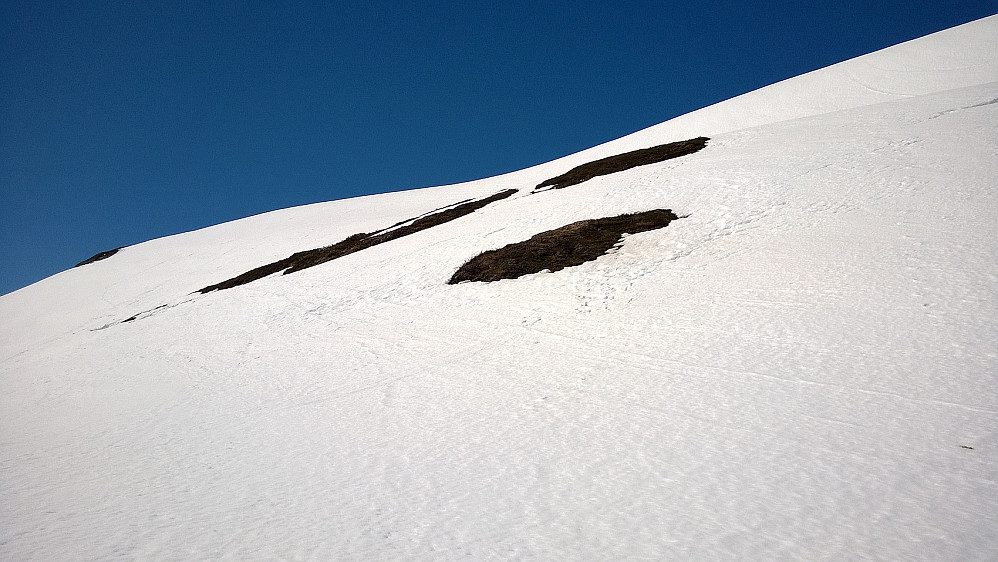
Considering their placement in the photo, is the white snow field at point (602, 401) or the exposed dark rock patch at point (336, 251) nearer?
the white snow field at point (602, 401)

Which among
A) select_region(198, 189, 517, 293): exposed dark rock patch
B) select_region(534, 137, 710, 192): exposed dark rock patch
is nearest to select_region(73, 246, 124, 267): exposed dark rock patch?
select_region(198, 189, 517, 293): exposed dark rock patch

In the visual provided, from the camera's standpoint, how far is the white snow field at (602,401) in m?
4.13

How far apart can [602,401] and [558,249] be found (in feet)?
30.3

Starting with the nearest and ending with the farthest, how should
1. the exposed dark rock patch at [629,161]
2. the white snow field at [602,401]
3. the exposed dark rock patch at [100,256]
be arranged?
the white snow field at [602,401] → the exposed dark rock patch at [629,161] → the exposed dark rock patch at [100,256]

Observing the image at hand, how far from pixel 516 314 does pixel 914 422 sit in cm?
764

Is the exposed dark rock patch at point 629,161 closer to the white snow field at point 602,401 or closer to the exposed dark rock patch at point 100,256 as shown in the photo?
the white snow field at point 602,401

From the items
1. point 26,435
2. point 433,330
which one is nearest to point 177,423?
point 26,435

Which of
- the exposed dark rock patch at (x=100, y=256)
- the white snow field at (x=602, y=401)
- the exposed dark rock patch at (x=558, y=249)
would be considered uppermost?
the exposed dark rock patch at (x=100, y=256)

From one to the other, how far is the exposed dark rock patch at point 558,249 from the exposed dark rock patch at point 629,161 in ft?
34.4

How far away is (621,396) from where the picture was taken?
267 inches

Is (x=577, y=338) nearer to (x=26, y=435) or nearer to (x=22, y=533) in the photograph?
(x=22, y=533)

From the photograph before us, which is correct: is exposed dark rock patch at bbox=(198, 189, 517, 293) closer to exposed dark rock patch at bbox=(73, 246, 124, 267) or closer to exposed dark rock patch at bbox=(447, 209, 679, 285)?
exposed dark rock patch at bbox=(447, 209, 679, 285)

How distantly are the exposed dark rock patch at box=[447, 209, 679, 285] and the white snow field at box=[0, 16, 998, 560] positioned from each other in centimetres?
61

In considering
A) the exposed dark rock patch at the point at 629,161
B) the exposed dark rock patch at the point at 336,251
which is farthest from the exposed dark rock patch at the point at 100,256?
the exposed dark rock patch at the point at 629,161
